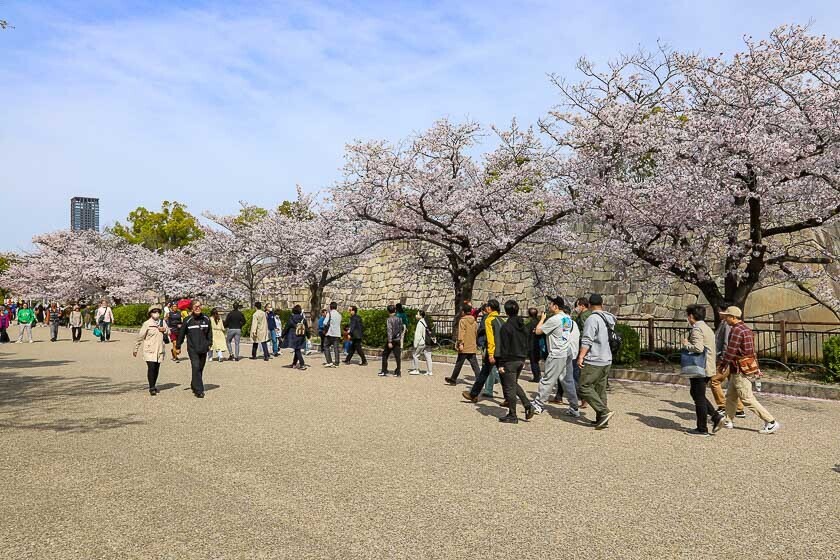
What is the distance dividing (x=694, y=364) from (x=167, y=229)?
184 ft

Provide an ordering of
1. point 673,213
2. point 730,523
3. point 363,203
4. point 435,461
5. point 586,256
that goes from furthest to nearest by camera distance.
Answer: point 586,256 → point 363,203 → point 673,213 → point 435,461 → point 730,523

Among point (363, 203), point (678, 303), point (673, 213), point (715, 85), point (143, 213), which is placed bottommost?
point (678, 303)

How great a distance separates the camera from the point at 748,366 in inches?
304

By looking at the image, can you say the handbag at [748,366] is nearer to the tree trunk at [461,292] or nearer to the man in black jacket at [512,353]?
the man in black jacket at [512,353]

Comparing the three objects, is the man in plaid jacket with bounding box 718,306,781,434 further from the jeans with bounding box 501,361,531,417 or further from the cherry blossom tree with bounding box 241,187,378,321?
the cherry blossom tree with bounding box 241,187,378,321

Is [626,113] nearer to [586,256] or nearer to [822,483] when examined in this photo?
[822,483]

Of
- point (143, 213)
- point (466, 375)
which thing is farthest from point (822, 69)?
point (143, 213)

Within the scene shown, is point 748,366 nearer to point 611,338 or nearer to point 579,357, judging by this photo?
point 611,338

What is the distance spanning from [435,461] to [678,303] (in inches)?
736

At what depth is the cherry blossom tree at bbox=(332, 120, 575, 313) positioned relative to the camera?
17656 mm

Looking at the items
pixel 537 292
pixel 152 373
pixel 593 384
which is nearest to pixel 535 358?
Answer: pixel 593 384

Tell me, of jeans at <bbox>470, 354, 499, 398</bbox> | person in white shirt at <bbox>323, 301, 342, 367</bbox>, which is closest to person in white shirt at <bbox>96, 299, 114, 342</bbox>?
person in white shirt at <bbox>323, 301, 342, 367</bbox>

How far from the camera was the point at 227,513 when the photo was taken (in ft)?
15.6

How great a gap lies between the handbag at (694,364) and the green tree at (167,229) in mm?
54008
